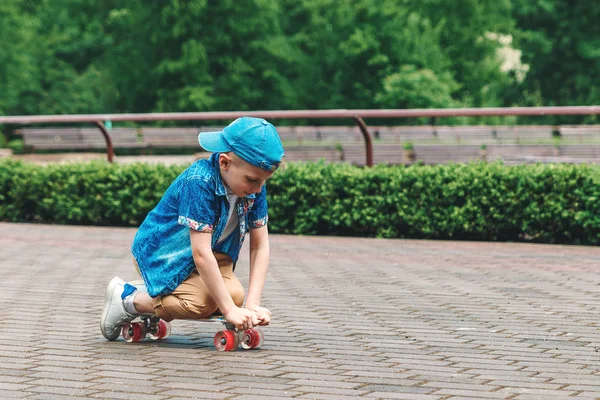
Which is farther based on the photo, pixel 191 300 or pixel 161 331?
pixel 161 331

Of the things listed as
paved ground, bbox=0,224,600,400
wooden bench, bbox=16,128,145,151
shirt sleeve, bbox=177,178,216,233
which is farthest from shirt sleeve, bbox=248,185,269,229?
wooden bench, bbox=16,128,145,151

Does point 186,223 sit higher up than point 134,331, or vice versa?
point 186,223

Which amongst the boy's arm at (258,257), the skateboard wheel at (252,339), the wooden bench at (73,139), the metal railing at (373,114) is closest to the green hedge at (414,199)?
the metal railing at (373,114)

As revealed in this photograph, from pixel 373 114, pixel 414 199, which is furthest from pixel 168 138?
pixel 414 199

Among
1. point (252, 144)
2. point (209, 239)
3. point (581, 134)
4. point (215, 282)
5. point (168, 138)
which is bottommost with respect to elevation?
point (581, 134)

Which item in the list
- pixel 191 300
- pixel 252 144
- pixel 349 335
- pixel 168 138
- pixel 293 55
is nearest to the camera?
pixel 252 144

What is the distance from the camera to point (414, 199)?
10258mm

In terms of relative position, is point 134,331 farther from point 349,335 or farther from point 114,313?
point 349,335

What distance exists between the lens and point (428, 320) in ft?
18.9

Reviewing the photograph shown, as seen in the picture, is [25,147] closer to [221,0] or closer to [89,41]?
[221,0]

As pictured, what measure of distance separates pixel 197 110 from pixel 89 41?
10.3 m

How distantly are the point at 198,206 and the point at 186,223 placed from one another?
95 millimetres

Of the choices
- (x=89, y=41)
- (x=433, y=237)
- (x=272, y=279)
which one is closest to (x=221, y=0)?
(x=89, y=41)

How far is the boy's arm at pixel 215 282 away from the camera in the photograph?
463 centimetres
